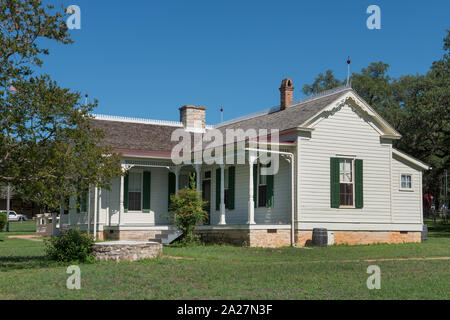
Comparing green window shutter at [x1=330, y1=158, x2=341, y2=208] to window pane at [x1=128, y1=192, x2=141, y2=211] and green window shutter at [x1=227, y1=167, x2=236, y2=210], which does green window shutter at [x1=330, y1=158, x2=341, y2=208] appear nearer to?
green window shutter at [x1=227, y1=167, x2=236, y2=210]

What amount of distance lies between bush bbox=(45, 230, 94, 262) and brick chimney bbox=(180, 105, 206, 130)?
1467cm

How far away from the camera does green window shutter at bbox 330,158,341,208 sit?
20297 millimetres

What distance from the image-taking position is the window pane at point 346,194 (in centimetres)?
2077

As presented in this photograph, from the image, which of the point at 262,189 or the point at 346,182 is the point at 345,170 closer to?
the point at 346,182

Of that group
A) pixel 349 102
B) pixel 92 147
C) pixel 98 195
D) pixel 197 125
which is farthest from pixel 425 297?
pixel 197 125

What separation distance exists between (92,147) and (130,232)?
31.7 ft

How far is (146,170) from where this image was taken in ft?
79.4

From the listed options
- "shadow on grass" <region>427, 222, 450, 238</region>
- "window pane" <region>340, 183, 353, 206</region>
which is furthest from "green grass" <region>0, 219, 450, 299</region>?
"shadow on grass" <region>427, 222, 450, 238</region>

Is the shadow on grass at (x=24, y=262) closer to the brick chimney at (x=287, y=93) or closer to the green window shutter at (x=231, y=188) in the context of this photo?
the green window shutter at (x=231, y=188)

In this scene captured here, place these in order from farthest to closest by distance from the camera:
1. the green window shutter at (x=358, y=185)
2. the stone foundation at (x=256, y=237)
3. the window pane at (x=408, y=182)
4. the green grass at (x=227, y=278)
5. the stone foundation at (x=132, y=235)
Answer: the window pane at (x=408, y=182) < the stone foundation at (x=132, y=235) < the green window shutter at (x=358, y=185) < the stone foundation at (x=256, y=237) < the green grass at (x=227, y=278)

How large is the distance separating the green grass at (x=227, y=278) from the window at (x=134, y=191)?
8569 millimetres

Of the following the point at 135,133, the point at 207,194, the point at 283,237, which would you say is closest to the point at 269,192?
the point at 283,237

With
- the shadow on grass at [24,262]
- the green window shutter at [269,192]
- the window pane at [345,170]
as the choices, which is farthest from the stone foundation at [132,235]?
the window pane at [345,170]

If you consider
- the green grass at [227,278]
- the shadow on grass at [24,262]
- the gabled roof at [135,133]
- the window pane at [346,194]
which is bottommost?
the shadow on grass at [24,262]
